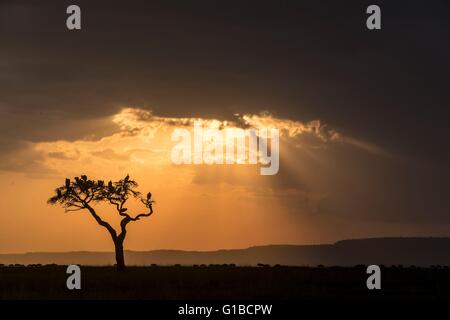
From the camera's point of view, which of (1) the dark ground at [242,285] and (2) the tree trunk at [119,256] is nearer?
(1) the dark ground at [242,285]

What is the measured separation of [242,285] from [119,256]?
2088 cm

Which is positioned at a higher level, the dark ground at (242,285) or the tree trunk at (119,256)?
the tree trunk at (119,256)

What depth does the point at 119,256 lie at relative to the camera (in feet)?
231

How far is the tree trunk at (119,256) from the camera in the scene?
70250 mm

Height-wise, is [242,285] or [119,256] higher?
[119,256]

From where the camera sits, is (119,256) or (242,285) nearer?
(242,285)

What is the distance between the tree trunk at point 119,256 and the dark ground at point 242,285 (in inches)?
277

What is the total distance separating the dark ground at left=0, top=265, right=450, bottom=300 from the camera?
44844mm

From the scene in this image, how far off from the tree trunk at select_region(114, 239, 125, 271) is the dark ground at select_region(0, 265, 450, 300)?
7026 mm

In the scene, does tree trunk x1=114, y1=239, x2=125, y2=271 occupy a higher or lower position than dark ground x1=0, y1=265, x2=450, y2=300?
higher

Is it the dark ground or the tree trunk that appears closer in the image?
the dark ground
